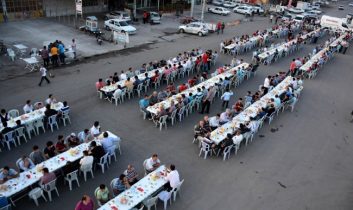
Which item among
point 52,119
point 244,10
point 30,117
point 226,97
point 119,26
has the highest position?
point 244,10

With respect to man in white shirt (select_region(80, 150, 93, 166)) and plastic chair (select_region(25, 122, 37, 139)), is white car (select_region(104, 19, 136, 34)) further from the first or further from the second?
man in white shirt (select_region(80, 150, 93, 166))

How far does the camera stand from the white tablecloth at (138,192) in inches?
339

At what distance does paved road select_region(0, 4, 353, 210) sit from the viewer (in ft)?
34.6

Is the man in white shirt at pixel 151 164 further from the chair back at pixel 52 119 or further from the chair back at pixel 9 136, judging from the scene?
the chair back at pixel 9 136

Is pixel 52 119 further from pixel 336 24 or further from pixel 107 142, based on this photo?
pixel 336 24

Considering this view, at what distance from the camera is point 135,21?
33.8 meters

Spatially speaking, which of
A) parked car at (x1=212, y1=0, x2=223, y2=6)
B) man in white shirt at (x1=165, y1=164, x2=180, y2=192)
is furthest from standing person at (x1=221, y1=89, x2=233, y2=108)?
parked car at (x1=212, y1=0, x2=223, y2=6)

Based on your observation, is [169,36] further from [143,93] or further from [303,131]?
[303,131]

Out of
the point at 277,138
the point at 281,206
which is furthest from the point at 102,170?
the point at 277,138

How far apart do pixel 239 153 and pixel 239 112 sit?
2.50 metres

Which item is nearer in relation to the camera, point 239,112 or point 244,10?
point 239,112

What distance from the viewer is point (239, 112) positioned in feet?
48.3

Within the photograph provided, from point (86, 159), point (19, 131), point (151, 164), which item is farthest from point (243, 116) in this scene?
point (19, 131)

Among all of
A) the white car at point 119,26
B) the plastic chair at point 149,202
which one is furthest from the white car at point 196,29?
the plastic chair at point 149,202
